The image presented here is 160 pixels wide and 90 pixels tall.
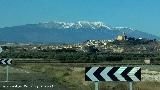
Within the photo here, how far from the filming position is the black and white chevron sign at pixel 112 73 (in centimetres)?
1558

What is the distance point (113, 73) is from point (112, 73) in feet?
0.08

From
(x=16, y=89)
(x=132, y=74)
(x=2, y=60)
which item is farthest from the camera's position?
(x=2, y=60)

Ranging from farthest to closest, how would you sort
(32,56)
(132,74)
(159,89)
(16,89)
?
(32,56) → (16,89) → (159,89) → (132,74)

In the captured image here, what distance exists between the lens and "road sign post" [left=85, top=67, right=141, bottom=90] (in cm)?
1558

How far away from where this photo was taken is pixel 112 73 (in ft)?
51.4

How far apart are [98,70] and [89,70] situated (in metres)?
0.23

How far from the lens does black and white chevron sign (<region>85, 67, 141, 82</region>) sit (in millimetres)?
15578

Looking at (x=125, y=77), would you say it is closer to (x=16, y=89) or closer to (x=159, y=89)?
(x=159, y=89)

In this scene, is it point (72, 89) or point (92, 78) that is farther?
point (72, 89)

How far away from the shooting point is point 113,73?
1566 cm

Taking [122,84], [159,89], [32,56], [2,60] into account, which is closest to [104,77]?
[159,89]

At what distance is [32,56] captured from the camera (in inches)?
6403

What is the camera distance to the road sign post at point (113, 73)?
51.1 feet

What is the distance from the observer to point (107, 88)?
83.0 feet
